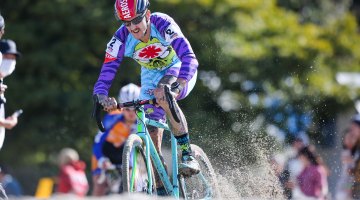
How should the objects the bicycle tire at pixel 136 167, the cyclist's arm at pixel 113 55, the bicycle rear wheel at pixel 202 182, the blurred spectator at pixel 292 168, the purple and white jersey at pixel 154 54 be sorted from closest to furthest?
1. the bicycle tire at pixel 136 167
2. the purple and white jersey at pixel 154 54
3. the cyclist's arm at pixel 113 55
4. the bicycle rear wheel at pixel 202 182
5. the blurred spectator at pixel 292 168

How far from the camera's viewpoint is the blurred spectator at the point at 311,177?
14.4 m

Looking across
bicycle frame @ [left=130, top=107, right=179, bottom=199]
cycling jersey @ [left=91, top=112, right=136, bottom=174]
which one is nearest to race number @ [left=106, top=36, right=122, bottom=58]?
bicycle frame @ [left=130, top=107, right=179, bottom=199]

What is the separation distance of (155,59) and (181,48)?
0.46 meters

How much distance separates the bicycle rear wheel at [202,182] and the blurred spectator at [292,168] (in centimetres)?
135

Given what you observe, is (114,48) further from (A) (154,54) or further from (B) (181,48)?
(B) (181,48)

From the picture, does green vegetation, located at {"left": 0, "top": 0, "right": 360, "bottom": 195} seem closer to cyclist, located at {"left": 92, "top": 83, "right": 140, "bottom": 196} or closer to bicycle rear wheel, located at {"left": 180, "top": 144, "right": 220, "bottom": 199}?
cyclist, located at {"left": 92, "top": 83, "right": 140, "bottom": 196}

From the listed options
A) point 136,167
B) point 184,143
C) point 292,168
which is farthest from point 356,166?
point 136,167

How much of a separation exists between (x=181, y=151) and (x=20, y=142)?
13255mm

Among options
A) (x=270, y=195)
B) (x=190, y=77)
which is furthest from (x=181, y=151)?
(x=270, y=195)

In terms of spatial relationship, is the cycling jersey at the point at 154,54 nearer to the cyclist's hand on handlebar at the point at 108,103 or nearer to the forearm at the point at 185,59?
the forearm at the point at 185,59

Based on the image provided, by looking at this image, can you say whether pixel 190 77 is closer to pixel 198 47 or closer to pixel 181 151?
pixel 181 151

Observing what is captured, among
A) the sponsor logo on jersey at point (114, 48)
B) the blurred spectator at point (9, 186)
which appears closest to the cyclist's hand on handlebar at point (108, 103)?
the sponsor logo on jersey at point (114, 48)

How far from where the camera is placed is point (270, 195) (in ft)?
39.5

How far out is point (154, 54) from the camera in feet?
34.3
